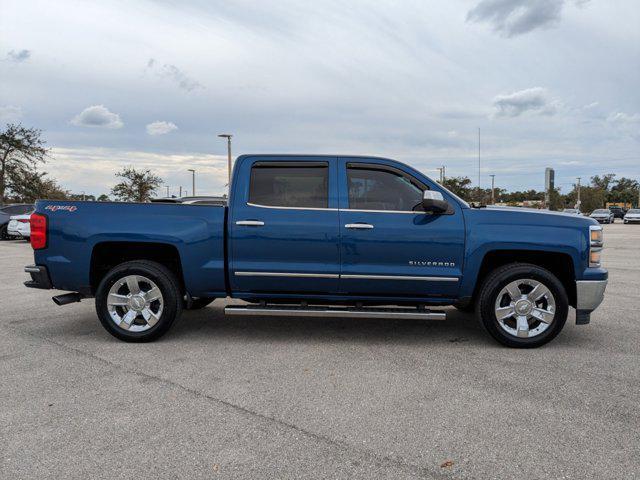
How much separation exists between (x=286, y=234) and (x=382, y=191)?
1066mm

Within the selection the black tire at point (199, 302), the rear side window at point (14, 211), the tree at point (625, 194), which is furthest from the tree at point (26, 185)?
the tree at point (625, 194)

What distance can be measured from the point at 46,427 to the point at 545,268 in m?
4.60

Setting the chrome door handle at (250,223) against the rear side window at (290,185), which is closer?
the chrome door handle at (250,223)

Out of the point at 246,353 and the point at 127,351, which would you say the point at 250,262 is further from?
the point at 127,351

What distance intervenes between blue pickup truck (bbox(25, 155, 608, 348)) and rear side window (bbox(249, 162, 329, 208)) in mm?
11

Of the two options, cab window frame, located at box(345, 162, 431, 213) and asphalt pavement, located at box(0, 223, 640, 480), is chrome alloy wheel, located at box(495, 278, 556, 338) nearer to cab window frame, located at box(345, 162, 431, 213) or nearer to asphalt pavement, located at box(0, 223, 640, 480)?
asphalt pavement, located at box(0, 223, 640, 480)

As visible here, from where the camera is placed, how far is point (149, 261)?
5066 mm

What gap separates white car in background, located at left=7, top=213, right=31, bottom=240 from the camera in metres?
18.4

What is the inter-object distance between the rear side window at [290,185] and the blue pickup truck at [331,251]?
0.01m

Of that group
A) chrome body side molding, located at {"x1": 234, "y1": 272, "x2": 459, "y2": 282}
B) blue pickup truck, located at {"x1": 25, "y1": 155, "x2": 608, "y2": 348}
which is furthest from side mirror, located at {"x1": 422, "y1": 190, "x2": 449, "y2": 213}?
chrome body side molding, located at {"x1": 234, "y1": 272, "x2": 459, "y2": 282}

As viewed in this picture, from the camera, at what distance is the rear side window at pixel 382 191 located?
4.95 metres

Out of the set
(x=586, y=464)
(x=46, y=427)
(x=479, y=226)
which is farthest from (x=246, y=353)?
(x=586, y=464)

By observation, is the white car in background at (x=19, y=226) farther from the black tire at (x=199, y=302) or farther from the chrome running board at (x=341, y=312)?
→ the chrome running board at (x=341, y=312)

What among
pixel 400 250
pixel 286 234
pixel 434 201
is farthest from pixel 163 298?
pixel 434 201
